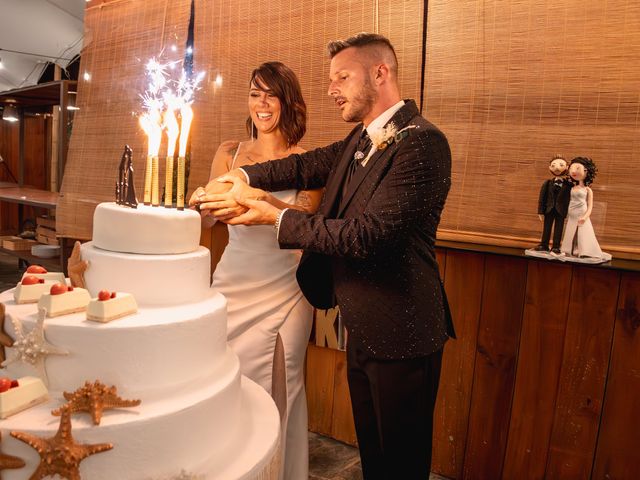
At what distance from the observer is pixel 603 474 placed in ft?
7.82

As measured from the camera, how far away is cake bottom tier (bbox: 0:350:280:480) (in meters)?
1.19

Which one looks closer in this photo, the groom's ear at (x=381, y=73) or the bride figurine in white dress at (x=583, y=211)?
the groom's ear at (x=381, y=73)

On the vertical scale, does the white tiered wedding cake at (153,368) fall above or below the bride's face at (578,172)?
below

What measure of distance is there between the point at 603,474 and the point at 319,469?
1.36m

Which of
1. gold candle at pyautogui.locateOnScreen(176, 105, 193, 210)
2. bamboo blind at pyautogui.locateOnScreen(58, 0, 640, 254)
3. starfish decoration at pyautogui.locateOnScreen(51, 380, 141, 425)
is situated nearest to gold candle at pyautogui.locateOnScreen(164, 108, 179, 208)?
gold candle at pyautogui.locateOnScreen(176, 105, 193, 210)

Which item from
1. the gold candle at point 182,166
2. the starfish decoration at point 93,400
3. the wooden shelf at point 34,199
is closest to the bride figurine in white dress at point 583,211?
the gold candle at point 182,166

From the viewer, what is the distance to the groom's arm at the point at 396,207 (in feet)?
5.51

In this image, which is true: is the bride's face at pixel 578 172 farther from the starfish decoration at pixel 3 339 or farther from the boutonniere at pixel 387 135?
the starfish decoration at pixel 3 339

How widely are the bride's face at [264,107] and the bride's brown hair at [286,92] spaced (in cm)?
1

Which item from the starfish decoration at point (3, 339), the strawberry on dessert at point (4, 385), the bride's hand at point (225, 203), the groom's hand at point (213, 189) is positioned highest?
the groom's hand at point (213, 189)

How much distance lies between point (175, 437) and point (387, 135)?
3.70ft

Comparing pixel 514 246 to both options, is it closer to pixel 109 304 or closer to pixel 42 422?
pixel 109 304

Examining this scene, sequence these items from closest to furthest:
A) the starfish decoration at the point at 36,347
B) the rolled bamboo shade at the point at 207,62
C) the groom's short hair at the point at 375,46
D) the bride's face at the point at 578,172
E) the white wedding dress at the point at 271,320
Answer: the starfish decoration at the point at 36,347 < the groom's short hair at the point at 375,46 < the bride's face at the point at 578,172 < the white wedding dress at the point at 271,320 < the rolled bamboo shade at the point at 207,62

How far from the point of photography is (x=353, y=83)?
1894mm
